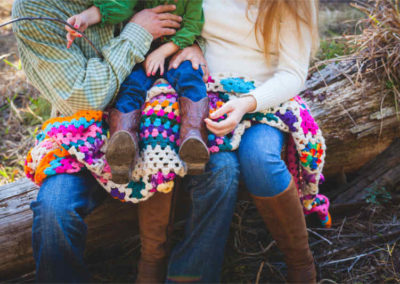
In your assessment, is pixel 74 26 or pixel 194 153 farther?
pixel 74 26

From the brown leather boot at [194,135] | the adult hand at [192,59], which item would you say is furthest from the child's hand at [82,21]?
the brown leather boot at [194,135]

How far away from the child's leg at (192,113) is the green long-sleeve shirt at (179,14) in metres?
0.15

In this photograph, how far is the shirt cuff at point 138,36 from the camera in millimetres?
1562

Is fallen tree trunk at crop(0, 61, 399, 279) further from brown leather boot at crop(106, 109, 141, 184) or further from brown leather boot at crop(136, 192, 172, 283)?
brown leather boot at crop(106, 109, 141, 184)

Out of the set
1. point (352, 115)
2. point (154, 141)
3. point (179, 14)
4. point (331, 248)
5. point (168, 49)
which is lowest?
point (331, 248)

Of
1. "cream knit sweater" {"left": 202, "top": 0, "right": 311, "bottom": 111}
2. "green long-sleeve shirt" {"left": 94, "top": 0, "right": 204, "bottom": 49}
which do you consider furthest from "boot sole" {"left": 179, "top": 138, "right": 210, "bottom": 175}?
"green long-sleeve shirt" {"left": 94, "top": 0, "right": 204, "bottom": 49}

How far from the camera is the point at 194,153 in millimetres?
1282

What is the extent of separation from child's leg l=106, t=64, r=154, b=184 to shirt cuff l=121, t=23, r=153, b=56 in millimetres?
91

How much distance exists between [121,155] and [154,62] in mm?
510

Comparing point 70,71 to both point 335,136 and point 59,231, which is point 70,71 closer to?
point 59,231

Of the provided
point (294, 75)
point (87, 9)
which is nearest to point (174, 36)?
point (87, 9)


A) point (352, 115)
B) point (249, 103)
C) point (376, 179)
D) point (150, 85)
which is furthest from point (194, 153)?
point (376, 179)

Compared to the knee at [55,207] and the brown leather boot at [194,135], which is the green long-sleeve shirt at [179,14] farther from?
the knee at [55,207]

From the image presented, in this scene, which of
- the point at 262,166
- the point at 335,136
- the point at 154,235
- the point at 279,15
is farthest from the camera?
the point at 335,136
